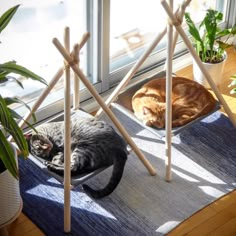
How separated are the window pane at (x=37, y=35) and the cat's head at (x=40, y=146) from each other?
0.44 meters

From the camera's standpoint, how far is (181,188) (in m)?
2.55

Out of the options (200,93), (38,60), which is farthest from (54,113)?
(200,93)

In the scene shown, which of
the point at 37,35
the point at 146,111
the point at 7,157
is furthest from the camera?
the point at 37,35

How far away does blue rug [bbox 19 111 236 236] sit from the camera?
2375 millimetres

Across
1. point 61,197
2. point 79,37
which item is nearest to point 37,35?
point 79,37

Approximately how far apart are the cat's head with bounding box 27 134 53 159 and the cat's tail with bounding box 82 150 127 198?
226mm

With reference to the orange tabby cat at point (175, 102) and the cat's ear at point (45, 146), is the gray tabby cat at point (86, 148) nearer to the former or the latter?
the cat's ear at point (45, 146)

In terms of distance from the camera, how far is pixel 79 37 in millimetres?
2885

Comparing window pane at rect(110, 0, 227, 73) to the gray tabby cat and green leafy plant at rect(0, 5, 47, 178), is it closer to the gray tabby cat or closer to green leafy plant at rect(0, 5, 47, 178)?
the gray tabby cat

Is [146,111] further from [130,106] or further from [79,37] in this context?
[79,37]

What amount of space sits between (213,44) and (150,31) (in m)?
0.40

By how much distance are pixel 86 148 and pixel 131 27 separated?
3.48 feet

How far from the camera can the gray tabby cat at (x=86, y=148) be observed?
2.34 meters

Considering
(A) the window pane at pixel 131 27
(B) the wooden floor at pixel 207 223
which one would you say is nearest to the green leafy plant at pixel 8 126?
(B) the wooden floor at pixel 207 223
